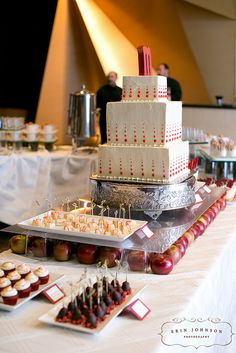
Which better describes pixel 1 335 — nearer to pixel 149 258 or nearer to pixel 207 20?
pixel 149 258

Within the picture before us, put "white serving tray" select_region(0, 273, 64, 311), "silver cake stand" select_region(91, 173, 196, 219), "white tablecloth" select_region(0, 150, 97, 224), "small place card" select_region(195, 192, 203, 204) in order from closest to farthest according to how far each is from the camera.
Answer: "white serving tray" select_region(0, 273, 64, 311)
"silver cake stand" select_region(91, 173, 196, 219)
"small place card" select_region(195, 192, 203, 204)
"white tablecloth" select_region(0, 150, 97, 224)

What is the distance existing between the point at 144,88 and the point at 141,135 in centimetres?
19

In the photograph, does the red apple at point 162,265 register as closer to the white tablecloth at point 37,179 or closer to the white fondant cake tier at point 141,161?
the white fondant cake tier at point 141,161

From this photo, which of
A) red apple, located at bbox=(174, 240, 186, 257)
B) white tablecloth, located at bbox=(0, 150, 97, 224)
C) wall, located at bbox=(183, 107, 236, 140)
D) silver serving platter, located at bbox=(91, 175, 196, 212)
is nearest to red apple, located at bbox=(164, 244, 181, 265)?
red apple, located at bbox=(174, 240, 186, 257)

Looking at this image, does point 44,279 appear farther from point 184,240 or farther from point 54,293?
point 184,240

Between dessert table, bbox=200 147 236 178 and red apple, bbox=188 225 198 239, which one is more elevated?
dessert table, bbox=200 147 236 178

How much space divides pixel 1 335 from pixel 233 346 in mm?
892

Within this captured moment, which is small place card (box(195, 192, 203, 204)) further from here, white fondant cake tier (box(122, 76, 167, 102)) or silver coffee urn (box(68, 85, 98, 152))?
silver coffee urn (box(68, 85, 98, 152))

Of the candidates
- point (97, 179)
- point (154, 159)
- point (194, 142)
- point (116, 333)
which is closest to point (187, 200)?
point (154, 159)

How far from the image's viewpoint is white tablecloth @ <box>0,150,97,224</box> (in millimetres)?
4004

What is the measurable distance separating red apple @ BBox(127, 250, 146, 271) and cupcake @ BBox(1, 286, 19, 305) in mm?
451

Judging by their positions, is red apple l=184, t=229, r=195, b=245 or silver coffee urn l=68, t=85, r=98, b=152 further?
silver coffee urn l=68, t=85, r=98, b=152

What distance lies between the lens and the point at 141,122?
2.06 meters

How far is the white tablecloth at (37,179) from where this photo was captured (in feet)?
13.1
